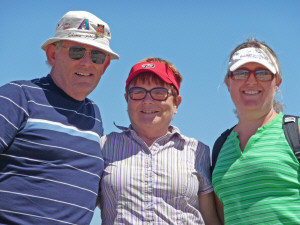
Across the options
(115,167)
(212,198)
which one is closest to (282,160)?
(212,198)

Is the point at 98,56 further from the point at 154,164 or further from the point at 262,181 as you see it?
the point at 262,181

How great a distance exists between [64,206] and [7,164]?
90cm

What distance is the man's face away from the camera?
6.05 m

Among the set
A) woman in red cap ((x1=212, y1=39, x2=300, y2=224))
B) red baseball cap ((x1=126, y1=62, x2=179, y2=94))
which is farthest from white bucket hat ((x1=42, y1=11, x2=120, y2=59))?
woman in red cap ((x1=212, y1=39, x2=300, y2=224))

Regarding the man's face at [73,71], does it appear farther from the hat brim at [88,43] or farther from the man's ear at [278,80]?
the man's ear at [278,80]

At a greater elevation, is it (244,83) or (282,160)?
(244,83)

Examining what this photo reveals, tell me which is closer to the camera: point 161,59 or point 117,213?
point 117,213

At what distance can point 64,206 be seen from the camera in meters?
5.31

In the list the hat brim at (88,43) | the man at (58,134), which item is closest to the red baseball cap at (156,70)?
the hat brim at (88,43)

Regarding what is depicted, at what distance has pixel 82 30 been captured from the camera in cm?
616

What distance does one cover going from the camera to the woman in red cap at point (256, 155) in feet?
17.2

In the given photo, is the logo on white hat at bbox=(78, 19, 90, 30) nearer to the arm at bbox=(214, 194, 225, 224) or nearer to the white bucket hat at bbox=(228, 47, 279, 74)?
the white bucket hat at bbox=(228, 47, 279, 74)

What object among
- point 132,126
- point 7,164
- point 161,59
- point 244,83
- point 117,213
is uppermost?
point 161,59

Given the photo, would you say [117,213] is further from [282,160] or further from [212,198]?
[282,160]
